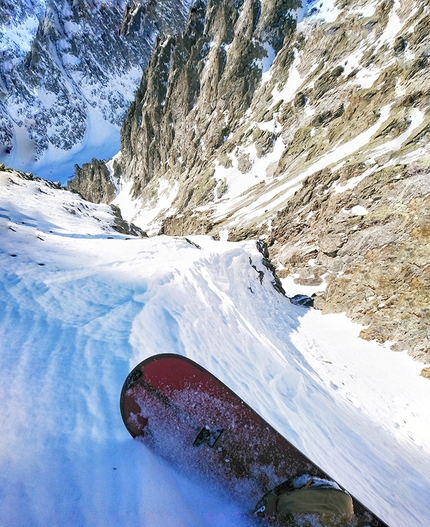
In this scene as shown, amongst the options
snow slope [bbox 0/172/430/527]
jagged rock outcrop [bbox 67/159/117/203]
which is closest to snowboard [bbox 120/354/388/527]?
snow slope [bbox 0/172/430/527]

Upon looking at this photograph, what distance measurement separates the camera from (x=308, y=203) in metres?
28.9

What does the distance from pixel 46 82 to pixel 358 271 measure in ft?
486

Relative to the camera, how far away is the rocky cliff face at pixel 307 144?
1698 cm

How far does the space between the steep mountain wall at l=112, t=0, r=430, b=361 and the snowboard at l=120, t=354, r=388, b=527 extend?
1336cm

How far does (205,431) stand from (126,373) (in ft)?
4.50

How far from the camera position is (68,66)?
404ft

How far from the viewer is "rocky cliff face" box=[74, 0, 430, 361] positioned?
17.0m

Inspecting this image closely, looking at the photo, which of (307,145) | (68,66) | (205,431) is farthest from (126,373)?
(68,66)

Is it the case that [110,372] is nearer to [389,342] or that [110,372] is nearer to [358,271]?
[389,342]

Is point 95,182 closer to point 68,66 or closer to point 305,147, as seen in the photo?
point 68,66

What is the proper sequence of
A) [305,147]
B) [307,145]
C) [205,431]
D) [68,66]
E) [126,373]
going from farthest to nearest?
1. [68,66]
2. [305,147]
3. [307,145]
4. [126,373]
5. [205,431]

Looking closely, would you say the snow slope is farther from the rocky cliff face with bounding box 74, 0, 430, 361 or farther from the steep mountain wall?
the steep mountain wall

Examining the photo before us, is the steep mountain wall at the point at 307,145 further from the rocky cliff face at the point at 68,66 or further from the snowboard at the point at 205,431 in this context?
the rocky cliff face at the point at 68,66

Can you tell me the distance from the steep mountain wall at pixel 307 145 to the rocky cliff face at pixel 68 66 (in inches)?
1684
